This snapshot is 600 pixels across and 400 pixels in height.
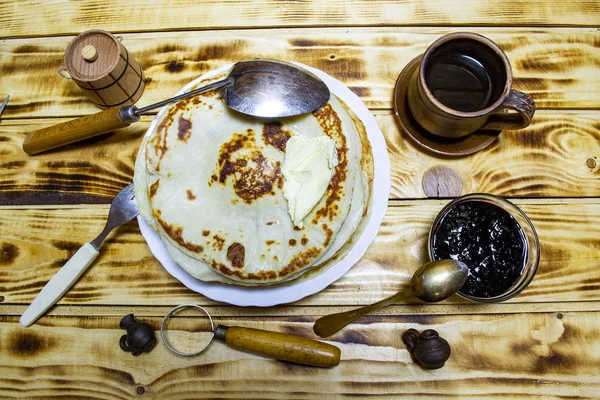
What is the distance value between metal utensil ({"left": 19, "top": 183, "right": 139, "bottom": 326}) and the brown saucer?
1.06 m

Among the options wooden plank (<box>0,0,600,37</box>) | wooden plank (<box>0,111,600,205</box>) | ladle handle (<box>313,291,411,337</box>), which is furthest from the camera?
wooden plank (<box>0,0,600,37</box>)

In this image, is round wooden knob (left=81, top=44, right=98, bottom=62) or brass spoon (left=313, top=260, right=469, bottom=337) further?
round wooden knob (left=81, top=44, right=98, bottom=62)

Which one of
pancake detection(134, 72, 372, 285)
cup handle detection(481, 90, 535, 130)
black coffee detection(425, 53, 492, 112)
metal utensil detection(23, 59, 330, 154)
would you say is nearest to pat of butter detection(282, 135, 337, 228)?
pancake detection(134, 72, 372, 285)

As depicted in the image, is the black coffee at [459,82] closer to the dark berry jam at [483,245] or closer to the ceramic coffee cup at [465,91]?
the ceramic coffee cup at [465,91]

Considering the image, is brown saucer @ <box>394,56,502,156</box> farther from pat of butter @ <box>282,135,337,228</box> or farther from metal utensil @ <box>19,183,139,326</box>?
metal utensil @ <box>19,183,139,326</box>

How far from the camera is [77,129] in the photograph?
1569 mm

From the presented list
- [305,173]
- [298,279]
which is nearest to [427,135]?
[305,173]

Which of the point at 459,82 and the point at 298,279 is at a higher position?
the point at 459,82

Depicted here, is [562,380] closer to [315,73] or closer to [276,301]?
[276,301]

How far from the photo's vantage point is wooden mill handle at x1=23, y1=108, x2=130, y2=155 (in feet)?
4.99

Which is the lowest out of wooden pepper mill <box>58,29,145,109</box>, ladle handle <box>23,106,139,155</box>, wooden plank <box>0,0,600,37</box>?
ladle handle <box>23,106,139,155</box>

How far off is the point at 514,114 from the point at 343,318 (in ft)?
2.98

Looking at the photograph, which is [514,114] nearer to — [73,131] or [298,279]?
[298,279]

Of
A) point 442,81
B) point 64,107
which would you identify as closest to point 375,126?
point 442,81
